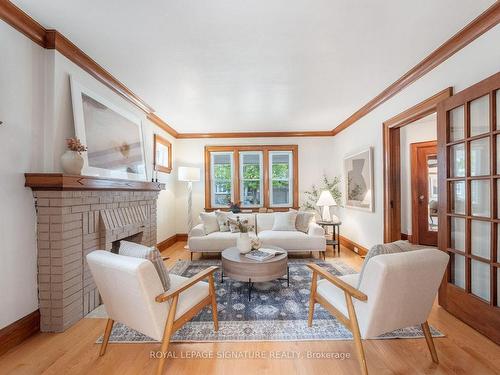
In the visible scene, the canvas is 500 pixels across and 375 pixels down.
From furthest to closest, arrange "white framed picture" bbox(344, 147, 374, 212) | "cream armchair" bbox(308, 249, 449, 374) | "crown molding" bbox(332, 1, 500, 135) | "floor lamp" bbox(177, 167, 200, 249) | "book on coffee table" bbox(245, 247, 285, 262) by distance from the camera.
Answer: "floor lamp" bbox(177, 167, 200, 249)
"white framed picture" bbox(344, 147, 374, 212)
"book on coffee table" bbox(245, 247, 285, 262)
"crown molding" bbox(332, 1, 500, 135)
"cream armchair" bbox(308, 249, 449, 374)

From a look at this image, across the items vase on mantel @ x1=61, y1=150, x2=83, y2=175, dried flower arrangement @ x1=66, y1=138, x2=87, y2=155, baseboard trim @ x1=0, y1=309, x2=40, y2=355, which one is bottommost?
baseboard trim @ x1=0, y1=309, x2=40, y2=355

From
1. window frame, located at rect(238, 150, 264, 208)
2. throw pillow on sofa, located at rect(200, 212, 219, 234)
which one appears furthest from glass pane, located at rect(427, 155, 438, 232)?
throw pillow on sofa, located at rect(200, 212, 219, 234)

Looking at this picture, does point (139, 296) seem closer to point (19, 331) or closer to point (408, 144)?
point (19, 331)

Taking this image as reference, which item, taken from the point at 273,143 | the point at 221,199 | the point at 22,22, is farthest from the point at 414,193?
the point at 22,22

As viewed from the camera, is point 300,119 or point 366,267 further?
point 300,119

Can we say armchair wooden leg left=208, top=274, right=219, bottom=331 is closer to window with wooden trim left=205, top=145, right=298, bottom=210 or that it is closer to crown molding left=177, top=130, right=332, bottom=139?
window with wooden trim left=205, top=145, right=298, bottom=210

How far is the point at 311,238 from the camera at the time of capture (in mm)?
4074

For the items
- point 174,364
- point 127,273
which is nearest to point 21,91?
point 127,273

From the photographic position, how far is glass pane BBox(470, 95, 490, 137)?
2.00 metres

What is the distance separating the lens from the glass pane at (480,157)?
2.01 metres

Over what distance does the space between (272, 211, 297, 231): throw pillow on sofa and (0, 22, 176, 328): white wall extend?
3.38m

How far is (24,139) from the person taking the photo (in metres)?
2.02

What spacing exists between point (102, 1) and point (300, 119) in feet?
11.8

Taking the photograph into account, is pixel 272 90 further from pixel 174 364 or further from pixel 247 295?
pixel 174 364
